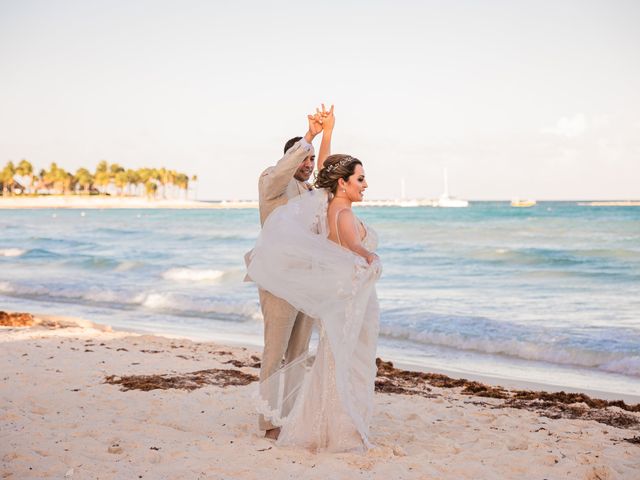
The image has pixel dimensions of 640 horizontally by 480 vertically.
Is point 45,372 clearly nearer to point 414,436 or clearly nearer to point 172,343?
point 172,343

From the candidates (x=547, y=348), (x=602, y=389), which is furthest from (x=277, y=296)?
(x=547, y=348)

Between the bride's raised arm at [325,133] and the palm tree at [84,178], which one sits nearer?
the bride's raised arm at [325,133]

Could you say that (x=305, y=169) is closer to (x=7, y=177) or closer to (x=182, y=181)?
(x=7, y=177)

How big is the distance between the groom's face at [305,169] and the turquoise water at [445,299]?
4482 mm

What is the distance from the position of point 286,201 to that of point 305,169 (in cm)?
24

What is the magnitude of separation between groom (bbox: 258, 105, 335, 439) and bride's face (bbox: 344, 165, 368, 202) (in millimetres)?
302

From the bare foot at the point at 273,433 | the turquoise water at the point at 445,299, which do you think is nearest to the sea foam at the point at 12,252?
the turquoise water at the point at 445,299

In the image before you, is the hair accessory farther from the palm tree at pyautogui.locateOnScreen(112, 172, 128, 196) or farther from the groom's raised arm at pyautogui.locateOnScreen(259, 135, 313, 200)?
the palm tree at pyautogui.locateOnScreen(112, 172, 128, 196)

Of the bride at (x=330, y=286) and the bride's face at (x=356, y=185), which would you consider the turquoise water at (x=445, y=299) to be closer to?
the bride at (x=330, y=286)

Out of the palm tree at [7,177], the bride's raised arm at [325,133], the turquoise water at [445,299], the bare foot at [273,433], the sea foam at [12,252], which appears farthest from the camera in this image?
the palm tree at [7,177]

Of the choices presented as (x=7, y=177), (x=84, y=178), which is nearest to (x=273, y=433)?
(x=7, y=177)

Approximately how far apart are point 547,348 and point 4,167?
133 metres

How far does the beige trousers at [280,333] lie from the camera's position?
187 inches

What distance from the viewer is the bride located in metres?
4.48
